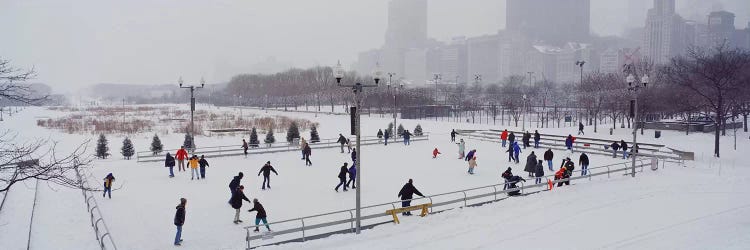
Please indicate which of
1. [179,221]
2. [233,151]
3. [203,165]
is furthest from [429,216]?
[233,151]

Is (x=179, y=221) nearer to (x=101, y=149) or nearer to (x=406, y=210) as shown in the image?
(x=406, y=210)

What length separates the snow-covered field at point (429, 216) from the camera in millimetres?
13719

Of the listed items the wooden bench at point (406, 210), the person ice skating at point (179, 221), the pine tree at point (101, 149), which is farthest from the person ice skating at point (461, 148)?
the pine tree at point (101, 149)

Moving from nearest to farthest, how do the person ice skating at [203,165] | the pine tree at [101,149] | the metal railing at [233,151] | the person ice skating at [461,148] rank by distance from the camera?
the person ice skating at [203,165]
the person ice skating at [461,148]
the metal railing at [233,151]
the pine tree at [101,149]

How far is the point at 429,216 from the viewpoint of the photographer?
16016 millimetres

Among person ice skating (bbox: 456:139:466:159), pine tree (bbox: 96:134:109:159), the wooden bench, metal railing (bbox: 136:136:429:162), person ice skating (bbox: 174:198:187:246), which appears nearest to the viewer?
person ice skating (bbox: 174:198:187:246)

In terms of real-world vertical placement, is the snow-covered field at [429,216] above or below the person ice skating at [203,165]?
below

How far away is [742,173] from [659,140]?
16.8 metres

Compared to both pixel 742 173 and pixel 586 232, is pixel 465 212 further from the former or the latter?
pixel 742 173

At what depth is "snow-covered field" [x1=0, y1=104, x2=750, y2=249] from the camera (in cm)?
1372

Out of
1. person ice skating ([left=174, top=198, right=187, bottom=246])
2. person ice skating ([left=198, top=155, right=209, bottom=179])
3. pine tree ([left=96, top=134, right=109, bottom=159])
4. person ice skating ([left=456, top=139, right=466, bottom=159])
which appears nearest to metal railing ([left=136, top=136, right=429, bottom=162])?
pine tree ([left=96, top=134, right=109, bottom=159])

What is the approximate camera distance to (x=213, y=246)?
44.4 ft

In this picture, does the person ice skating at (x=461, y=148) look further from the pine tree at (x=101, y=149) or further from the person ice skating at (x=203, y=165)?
the pine tree at (x=101, y=149)

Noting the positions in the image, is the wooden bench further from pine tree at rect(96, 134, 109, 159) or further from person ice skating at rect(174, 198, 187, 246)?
pine tree at rect(96, 134, 109, 159)
